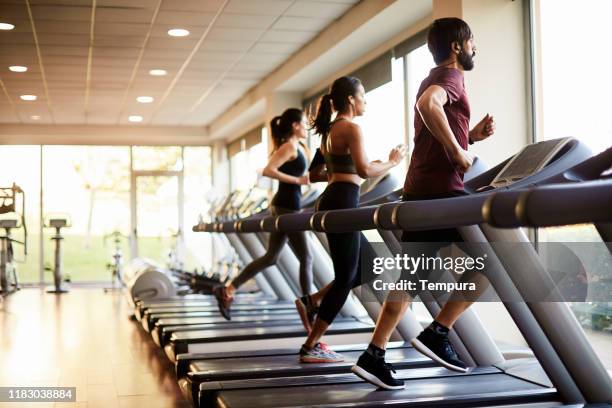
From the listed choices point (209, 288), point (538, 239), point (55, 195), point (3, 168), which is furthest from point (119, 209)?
point (538, 239)

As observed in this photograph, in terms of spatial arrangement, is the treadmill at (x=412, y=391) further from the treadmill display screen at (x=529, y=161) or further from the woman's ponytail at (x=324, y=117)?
the woman's ponytail at (x=324, y=117)

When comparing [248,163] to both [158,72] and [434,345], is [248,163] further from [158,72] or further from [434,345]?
[434,345]

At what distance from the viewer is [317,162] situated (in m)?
3.79

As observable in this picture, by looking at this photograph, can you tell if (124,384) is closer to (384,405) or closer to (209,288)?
(384,405)

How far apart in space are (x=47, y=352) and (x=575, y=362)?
11.7ft

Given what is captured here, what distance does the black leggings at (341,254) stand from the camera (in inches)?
132

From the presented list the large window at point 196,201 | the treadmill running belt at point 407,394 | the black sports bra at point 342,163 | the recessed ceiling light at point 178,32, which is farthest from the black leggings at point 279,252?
the large window at point 196,201

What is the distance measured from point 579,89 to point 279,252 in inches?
77.1

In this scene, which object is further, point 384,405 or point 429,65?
point 429,65

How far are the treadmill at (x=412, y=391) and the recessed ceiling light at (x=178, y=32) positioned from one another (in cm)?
420

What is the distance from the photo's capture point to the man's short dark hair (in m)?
2.67

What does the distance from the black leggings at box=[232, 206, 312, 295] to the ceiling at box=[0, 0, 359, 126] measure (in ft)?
7.04

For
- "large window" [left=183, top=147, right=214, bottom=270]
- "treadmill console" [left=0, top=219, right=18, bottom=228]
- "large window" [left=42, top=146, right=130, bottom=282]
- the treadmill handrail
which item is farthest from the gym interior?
"large window" [left=183, top=147, right=214, bottom=270]

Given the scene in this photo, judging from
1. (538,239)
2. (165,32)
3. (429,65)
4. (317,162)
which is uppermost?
(165,32)
